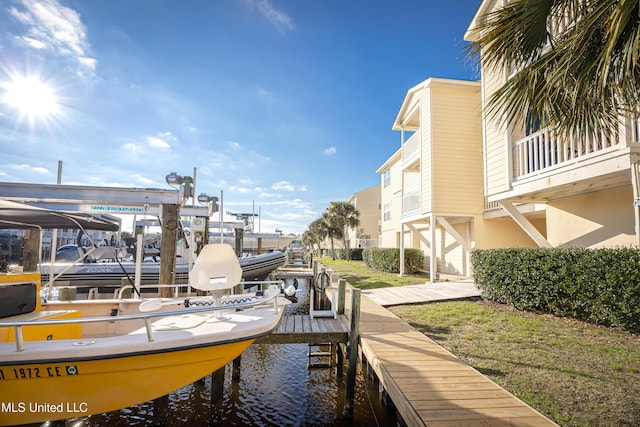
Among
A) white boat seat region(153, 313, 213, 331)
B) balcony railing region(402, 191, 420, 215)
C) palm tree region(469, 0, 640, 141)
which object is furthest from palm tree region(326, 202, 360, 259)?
white boat seat region(153, 313, 213, 331)

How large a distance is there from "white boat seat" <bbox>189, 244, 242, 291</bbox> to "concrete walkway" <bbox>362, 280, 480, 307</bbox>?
515cm

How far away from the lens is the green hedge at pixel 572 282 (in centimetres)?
497

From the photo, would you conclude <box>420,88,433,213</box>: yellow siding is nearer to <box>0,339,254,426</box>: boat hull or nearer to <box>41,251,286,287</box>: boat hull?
<box>41,251,286,287</box>: boat hull

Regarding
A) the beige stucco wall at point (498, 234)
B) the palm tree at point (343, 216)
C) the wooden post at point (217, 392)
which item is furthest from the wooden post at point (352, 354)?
the palm tree at point (343, 216)

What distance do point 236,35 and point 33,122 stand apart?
5.01m

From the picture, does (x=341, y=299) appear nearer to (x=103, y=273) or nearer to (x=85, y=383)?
(x=85, y=383)

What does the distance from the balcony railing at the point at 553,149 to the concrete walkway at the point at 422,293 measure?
12.0ft

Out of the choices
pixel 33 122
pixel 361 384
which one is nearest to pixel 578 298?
pixel 361 384

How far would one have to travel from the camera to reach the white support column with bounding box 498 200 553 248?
744 cm

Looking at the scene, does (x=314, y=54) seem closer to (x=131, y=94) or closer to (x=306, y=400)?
(x=131, y=94)

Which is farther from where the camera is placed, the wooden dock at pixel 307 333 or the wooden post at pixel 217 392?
the wooden dock at pixel 307 333

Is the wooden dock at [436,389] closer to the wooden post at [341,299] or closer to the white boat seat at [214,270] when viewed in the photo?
the wooden post at [341,299]

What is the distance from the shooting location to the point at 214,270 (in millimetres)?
4113

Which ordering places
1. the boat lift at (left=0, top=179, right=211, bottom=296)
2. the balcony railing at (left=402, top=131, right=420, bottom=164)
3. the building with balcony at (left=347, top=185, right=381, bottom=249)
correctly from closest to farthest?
1. the boat lift at (left=0, top=179, right=211, bottom=296)
2. the balcony railing at (left=402, top=131, right=420, bottom=164)
3. the building with balcony at (left=347, top=185, right=381, bottom=249)
